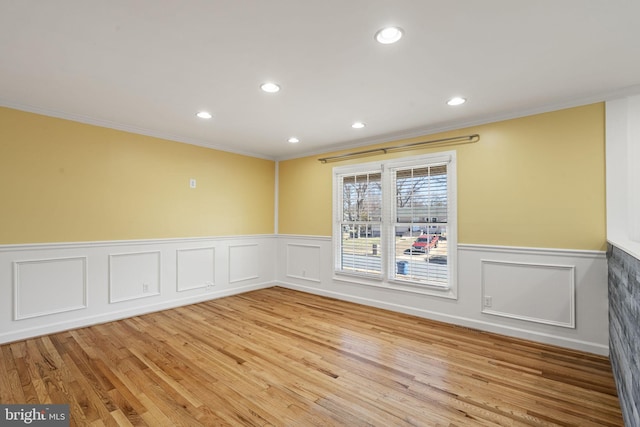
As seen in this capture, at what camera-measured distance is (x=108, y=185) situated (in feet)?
12.6

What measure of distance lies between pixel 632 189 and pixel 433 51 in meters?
2.30

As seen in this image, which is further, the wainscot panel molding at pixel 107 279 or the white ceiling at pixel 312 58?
the wainscot panel molding at pixel 107 279

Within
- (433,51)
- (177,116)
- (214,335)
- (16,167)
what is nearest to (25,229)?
(16,167)

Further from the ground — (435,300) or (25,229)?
(25,229)

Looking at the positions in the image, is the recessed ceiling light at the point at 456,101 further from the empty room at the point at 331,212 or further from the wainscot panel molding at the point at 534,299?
the wainscot panel molding at the point at 534,299

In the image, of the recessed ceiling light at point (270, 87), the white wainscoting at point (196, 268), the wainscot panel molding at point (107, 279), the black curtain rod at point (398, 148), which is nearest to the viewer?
the recessed ceiling light at point (270, 87)

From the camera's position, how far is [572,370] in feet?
8.45

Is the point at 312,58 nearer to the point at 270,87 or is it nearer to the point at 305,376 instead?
the point at 270,87

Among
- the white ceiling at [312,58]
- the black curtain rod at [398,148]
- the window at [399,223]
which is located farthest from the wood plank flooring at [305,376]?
the white ceiling at [312,58]

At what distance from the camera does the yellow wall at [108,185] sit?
10.6 ft

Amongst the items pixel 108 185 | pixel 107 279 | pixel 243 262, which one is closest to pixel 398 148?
pixel 243 262

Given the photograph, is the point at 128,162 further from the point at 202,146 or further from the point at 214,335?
the point at 214,335
